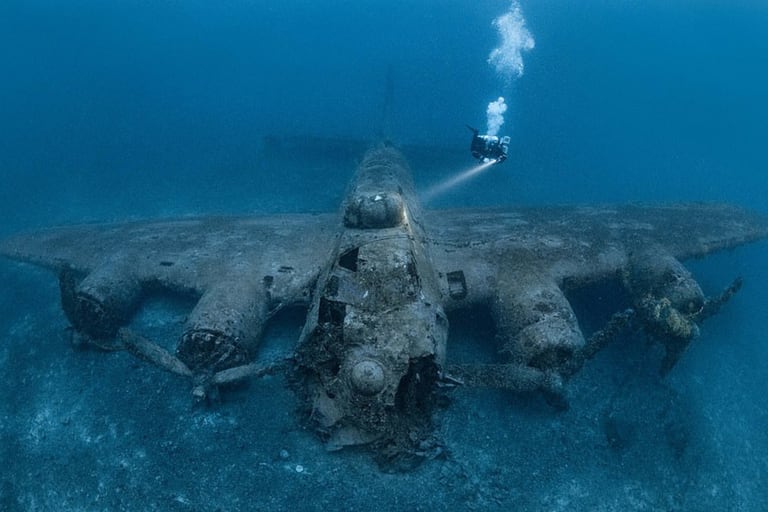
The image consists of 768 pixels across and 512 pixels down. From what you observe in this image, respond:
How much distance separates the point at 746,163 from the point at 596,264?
46246mm

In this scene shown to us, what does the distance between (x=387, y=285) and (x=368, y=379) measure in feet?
6.43

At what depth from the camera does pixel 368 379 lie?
693cm

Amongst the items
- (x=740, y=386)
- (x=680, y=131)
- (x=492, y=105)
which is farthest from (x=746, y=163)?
(x=740, y=386)

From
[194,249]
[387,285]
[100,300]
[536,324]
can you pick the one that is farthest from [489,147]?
[100,300]

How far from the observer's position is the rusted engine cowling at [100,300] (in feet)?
36.0

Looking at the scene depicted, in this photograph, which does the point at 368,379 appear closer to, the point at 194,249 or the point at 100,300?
the point at 100,300

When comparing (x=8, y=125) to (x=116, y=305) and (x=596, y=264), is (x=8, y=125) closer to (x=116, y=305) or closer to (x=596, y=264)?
(x=116, y=305)

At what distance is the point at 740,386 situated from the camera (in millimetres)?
12617

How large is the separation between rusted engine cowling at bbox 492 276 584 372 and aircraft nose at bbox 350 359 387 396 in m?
3.91

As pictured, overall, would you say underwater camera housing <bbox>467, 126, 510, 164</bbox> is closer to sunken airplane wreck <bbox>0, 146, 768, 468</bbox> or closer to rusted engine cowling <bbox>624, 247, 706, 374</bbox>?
sunken airplane wreck <bbox>0, 146, 768, 468</bbox>

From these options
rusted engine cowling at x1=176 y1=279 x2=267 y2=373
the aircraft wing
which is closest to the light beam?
the aircraft wing

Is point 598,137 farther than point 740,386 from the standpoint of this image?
Yes

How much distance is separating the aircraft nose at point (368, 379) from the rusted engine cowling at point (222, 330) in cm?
404

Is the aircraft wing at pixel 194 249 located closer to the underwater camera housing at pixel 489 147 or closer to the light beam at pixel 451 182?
the underwater camera housing at pixel 489 147
